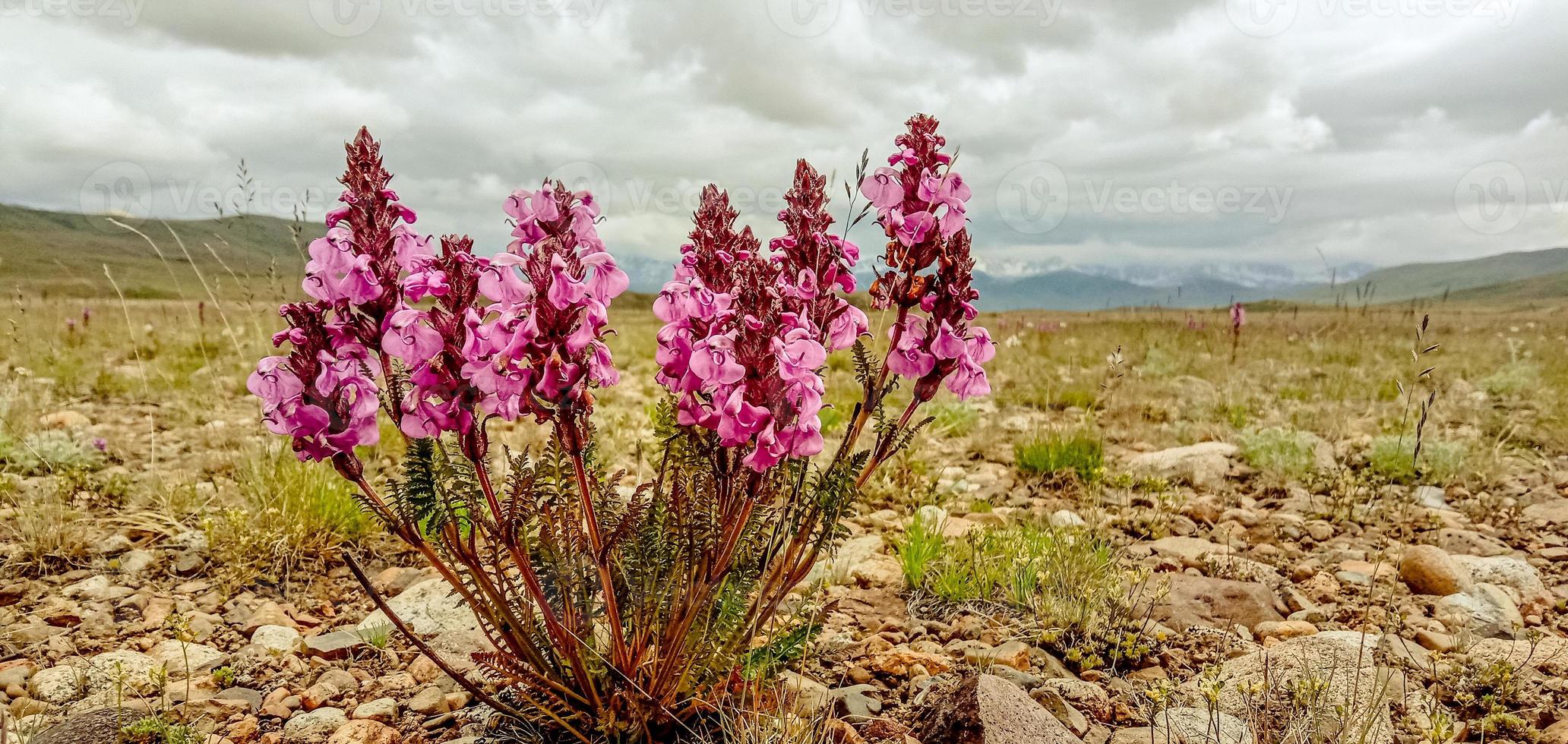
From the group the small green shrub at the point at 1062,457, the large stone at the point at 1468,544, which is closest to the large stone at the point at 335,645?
the small green shrub at the point at 1062,457

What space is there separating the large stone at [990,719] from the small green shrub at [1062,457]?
12.4ft

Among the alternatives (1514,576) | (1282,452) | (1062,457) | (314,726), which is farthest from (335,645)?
(1282,452)

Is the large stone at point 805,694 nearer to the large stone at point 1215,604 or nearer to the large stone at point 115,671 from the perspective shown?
the large stone at point 1215,604

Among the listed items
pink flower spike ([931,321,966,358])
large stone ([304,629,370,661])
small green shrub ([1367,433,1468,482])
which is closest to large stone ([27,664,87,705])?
large stone ([304,629,370,661])

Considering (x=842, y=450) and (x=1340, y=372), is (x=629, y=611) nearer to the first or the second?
(x=842, y=450)

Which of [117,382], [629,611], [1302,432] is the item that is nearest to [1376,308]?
[1302,432]

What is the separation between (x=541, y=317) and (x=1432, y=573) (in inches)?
196

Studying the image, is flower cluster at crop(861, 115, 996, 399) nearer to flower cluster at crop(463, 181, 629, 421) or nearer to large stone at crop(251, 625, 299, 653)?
flower cluster at crop(463, 181, 629, 421)

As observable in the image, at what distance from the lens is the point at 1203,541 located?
5.02 meters

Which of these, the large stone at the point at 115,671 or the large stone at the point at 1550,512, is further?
the large stone at the point at 1550,512

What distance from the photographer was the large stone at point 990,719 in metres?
2.56

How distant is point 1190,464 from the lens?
645 centimetres

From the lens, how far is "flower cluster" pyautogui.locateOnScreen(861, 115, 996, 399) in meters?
2.41

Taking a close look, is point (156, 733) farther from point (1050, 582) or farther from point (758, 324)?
point (1050, 582)
